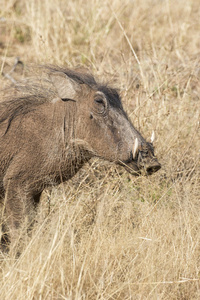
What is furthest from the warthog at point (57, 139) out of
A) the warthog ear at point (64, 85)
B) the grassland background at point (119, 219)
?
the grassland background at point (119, 219)

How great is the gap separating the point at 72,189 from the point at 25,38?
357 cm

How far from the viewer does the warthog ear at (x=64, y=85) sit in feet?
10.5

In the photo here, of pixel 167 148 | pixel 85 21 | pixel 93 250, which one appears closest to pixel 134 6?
pixel 85 21

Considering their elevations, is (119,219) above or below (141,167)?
below

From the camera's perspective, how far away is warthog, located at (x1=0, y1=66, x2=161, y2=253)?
313 cm

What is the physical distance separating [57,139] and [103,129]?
1.00 ft

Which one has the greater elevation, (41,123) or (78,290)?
(41,123)

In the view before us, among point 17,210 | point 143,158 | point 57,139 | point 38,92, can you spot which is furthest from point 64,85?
point 17,210

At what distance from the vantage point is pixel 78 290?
8.59ft

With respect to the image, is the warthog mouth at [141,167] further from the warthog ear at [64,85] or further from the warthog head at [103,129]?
the warthog ear at [64,85]

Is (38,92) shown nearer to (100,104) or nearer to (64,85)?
(64,85)

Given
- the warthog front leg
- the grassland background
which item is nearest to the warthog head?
the grassland background

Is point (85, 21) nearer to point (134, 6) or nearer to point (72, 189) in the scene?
point (134, 6)

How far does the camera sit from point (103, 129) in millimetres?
3240
